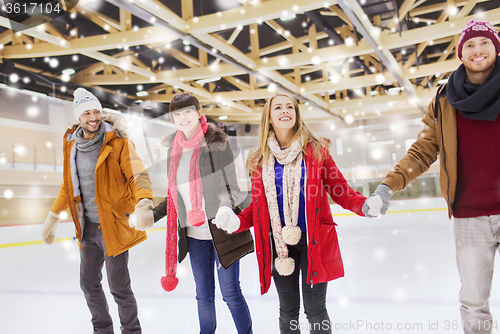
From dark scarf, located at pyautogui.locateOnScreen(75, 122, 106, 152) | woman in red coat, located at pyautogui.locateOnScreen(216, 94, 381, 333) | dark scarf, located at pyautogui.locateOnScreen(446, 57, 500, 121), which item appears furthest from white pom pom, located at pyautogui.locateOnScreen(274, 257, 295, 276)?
dark scarf, located at pyautogui.locateOnScreen(75, 122, 106, 152)

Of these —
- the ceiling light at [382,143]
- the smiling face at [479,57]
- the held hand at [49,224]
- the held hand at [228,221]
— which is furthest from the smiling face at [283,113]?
the ceiling light at [382,143]

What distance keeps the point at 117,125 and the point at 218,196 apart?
685 mm

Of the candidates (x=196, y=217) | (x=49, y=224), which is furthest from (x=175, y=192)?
(x=49, y=224)

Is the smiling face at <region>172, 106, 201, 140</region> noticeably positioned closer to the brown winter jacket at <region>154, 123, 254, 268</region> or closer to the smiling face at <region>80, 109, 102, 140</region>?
the brown winter jacket at <region>154, 123, 254, 268</region>

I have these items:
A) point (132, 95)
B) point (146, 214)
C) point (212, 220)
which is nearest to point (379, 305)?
point (212, 220)

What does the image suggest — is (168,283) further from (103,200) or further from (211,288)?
(103,200)

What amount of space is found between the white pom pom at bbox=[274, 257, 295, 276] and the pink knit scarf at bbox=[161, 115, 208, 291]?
40 cm

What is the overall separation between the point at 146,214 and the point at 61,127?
7569 millimetres

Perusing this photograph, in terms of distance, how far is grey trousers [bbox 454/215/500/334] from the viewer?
1.29 m

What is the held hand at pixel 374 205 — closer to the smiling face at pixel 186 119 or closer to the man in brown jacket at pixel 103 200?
the smiling face at pixel 186 119

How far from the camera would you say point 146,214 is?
1658mm

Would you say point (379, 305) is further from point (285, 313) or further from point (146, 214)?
point (146, 214)

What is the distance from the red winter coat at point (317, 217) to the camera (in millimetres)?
1438

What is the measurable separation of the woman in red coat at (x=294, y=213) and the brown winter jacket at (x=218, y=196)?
11 cm
